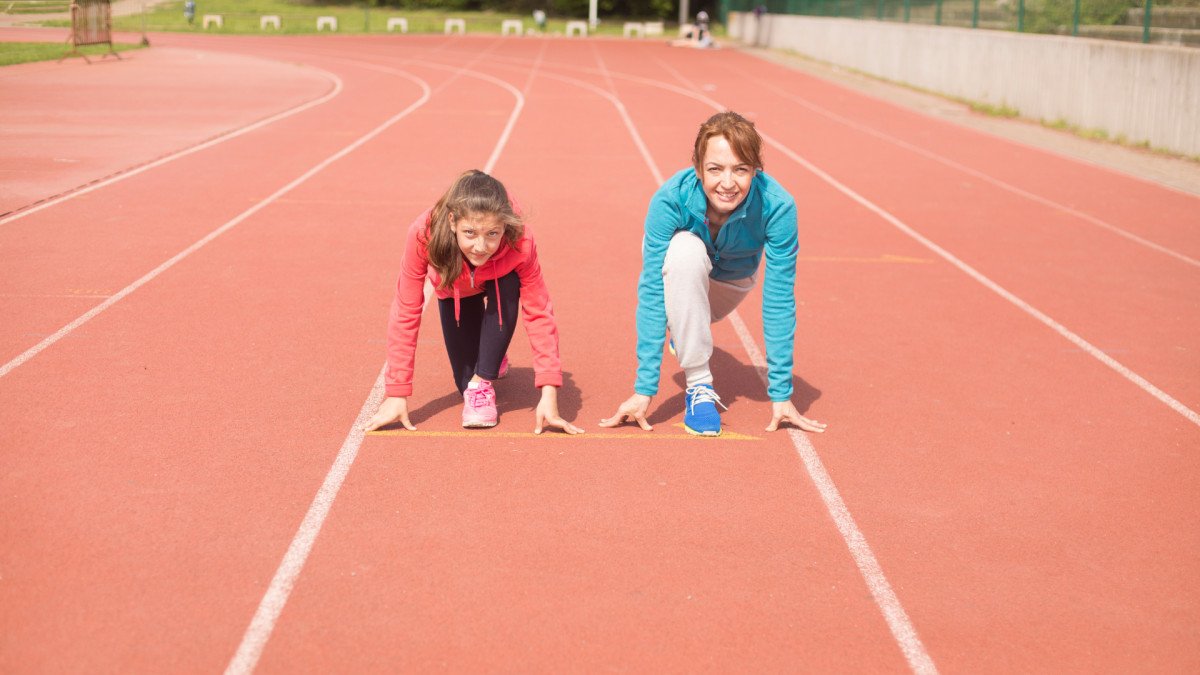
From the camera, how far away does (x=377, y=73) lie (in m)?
27.7

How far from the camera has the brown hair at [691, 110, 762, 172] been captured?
15.7 ft

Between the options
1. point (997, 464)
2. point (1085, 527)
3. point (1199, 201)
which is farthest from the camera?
point (1199, 201)

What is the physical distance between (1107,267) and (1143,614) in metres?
5.75

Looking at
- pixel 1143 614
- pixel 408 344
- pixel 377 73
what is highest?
pixel 377 73

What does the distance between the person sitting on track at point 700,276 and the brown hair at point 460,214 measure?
0.61 metres

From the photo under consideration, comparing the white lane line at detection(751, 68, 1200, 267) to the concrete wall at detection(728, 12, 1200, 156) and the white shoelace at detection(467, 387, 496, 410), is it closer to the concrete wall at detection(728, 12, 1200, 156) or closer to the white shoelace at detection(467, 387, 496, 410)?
the concrete wall at detection(728, 12, 1200, 156)

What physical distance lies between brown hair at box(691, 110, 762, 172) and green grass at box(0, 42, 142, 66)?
75.9ft

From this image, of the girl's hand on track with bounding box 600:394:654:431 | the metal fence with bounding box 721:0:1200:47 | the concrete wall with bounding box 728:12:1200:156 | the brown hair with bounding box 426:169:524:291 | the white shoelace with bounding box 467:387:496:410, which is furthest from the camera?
the metal fence with bounding box 721:0:1200:47

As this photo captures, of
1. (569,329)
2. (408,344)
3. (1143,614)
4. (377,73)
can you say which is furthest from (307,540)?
(377,73)

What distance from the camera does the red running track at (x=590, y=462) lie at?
358cm

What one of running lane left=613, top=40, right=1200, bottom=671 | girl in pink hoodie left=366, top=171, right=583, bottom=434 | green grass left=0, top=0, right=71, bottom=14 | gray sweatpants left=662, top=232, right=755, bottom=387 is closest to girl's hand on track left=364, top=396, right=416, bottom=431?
girl in pink hoodie left=366, top=171, right=583, bottom=434

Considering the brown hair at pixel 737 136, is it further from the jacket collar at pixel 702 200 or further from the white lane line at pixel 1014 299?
the white lane line at pixel 1014 299

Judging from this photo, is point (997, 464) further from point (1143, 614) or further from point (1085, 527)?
point (1143, 614)

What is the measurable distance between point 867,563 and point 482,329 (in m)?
2.00
